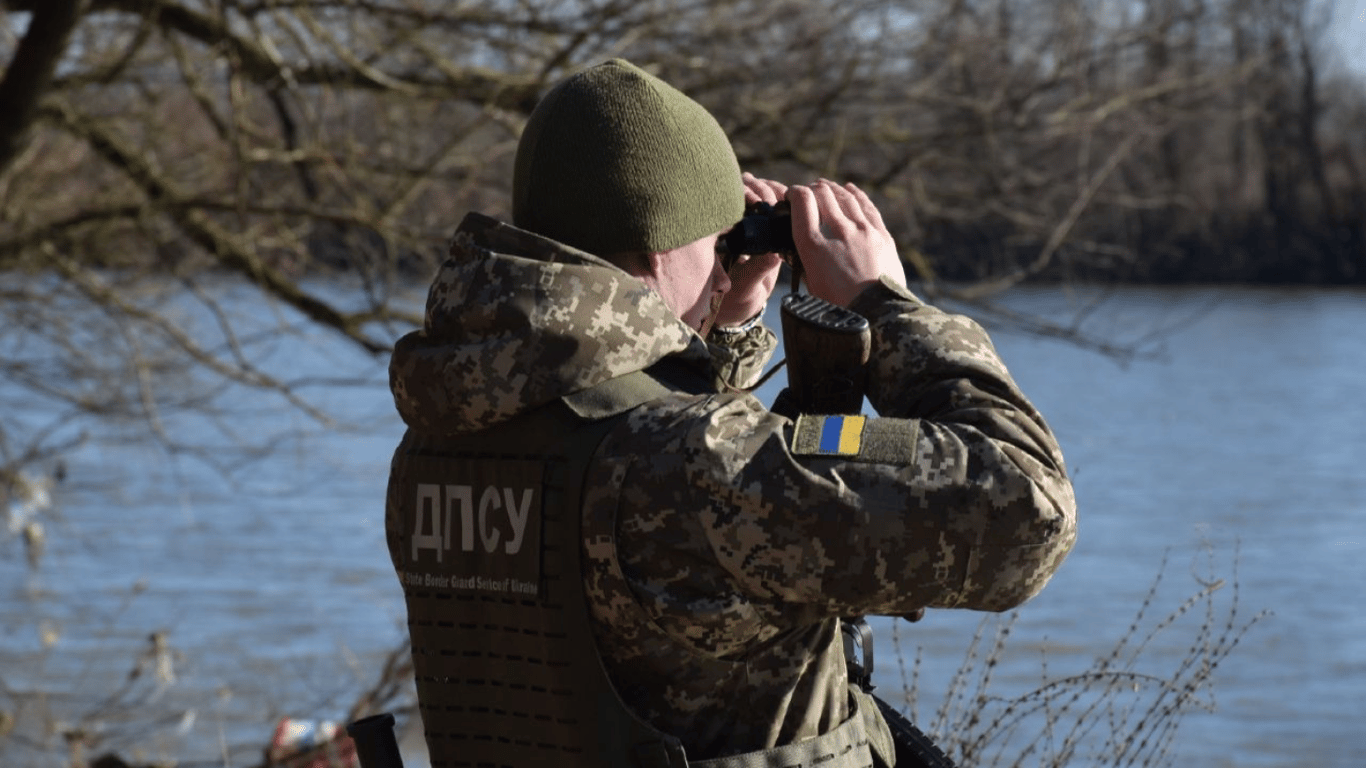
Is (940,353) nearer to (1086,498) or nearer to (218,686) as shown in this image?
(218,686)

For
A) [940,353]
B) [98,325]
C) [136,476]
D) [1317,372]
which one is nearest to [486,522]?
[940,353]

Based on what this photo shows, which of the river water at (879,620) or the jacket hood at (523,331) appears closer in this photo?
the jacket hood at (523,331)

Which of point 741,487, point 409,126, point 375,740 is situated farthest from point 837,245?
point 409,126

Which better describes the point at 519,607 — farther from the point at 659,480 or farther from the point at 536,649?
the point at 659,480

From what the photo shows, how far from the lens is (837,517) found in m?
1.80

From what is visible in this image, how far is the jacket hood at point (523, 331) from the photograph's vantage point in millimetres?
1886

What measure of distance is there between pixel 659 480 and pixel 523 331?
8.7 inches

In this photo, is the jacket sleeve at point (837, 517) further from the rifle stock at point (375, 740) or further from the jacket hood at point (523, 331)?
the rifle stock at point (375, 740)

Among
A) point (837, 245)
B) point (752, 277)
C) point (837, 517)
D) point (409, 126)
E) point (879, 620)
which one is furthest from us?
point (879, 620)

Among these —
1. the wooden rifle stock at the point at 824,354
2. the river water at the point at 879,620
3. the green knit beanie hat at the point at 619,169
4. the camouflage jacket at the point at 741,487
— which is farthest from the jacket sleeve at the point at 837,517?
the river water at the point at 879,620

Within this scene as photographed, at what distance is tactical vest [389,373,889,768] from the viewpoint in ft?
6.24

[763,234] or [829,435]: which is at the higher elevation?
[763,234]

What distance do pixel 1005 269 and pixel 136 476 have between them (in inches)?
483

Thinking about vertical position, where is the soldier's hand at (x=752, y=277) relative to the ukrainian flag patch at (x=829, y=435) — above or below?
above
